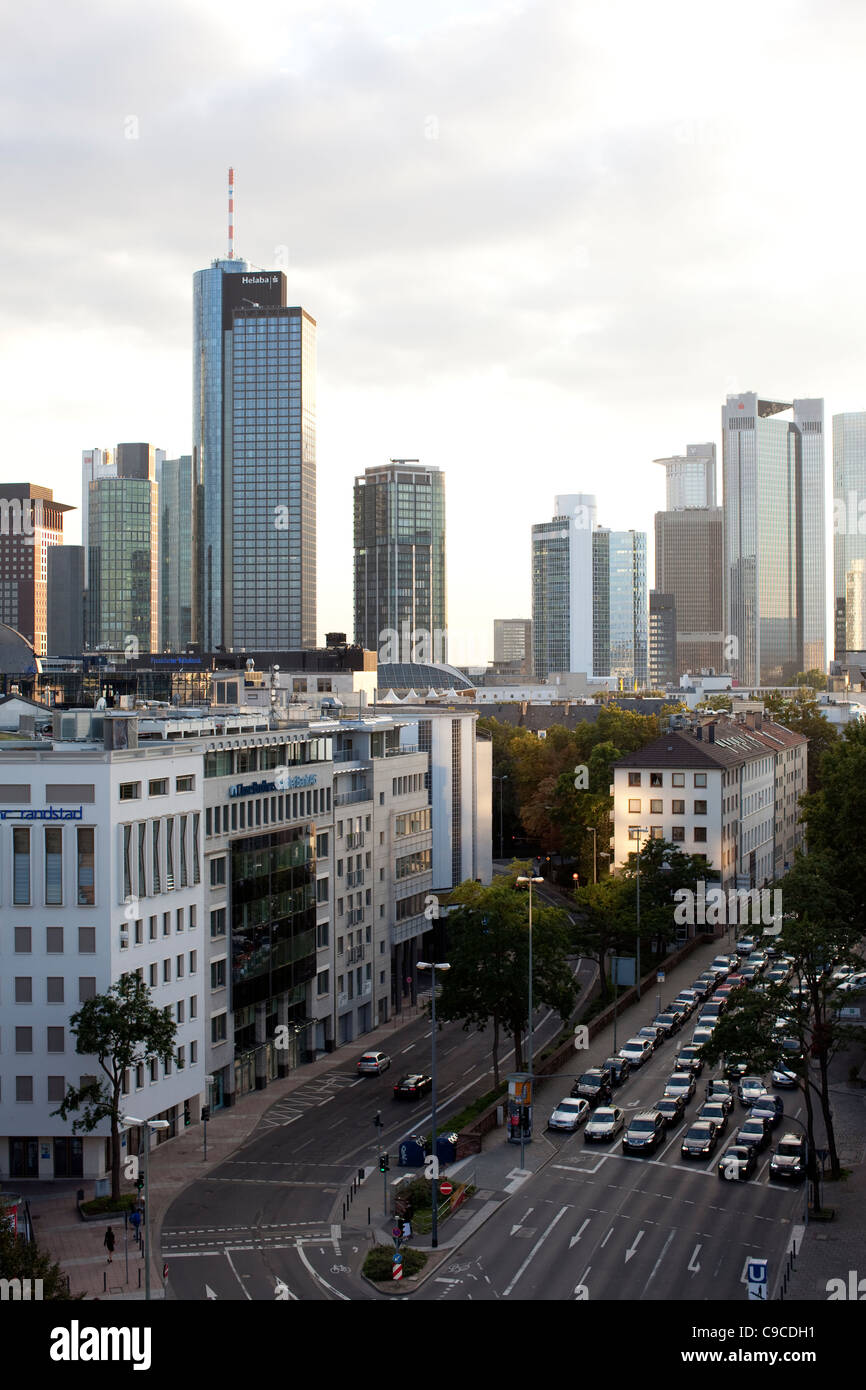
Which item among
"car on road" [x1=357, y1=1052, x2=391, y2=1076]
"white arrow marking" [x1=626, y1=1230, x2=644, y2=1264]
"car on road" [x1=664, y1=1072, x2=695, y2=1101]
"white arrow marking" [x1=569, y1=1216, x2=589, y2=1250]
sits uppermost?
"white arrow marking" [x1=626, y1=1230, x2=644, y2=1264]

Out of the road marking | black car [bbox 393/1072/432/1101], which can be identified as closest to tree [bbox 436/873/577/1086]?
black car [bbox 393/1072/432/1101]

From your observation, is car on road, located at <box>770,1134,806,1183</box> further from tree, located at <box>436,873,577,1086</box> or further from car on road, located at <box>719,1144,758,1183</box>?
tree, located at <box>436,873,577,1086</box>

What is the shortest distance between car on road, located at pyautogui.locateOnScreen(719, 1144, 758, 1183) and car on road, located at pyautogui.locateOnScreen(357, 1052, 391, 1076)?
23.6 metres

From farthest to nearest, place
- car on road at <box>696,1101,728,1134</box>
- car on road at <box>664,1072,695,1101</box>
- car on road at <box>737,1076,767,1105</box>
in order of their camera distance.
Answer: car on road at <box>664,1072,695,1101</box> → car on road at <box>737,1076,767,1105</box> → car on road at <box>696,1101,728,1134</box>

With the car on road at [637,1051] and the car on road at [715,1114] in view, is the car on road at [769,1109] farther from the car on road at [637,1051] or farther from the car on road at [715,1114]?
the car on road at [637,1051]

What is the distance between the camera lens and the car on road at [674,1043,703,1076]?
64.8 meters

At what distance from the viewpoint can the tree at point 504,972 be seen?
63.4 meters

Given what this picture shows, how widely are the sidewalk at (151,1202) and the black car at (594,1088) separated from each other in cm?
1536

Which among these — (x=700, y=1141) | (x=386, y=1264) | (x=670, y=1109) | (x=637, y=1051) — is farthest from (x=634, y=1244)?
(x=637, y=1051)

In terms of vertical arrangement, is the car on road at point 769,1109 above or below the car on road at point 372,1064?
above

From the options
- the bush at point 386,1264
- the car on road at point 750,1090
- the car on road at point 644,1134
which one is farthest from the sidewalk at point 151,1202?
the car on road at point 750,1090

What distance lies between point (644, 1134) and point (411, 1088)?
15347mm
